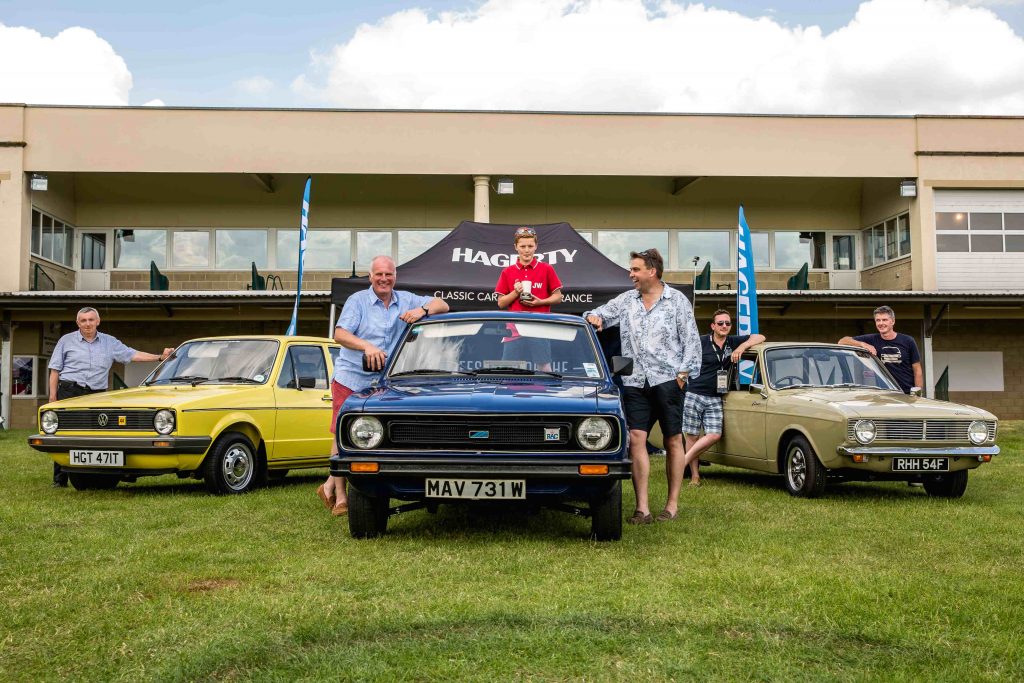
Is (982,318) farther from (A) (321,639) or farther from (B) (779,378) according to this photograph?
(A) (321,639)

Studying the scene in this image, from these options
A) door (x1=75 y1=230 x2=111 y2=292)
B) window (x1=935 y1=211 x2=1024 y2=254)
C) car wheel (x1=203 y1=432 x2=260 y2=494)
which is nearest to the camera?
car wheel (x1=203 y1=432 x2=260 y2=494)

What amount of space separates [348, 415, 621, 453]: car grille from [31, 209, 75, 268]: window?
20.8 metres

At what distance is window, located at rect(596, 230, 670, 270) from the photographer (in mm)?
24859

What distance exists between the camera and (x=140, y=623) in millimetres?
3891

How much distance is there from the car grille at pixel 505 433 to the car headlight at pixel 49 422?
179 inches

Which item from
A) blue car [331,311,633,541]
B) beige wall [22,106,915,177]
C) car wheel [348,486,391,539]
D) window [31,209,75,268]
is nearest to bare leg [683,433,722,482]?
blue car [331,311,633,541]

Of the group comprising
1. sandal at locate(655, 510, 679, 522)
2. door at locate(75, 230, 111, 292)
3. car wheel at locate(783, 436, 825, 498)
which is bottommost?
sandal at locate(655, 510, 679, 522)

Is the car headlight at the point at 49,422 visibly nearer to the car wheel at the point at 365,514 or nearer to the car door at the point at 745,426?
the car wheel at the point at 365,514

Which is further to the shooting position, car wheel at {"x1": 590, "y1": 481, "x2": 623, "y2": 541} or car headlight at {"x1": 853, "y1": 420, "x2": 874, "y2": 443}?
car headlight at {"x1": 853, "y1": 420, "x2": 874, "y2": 443}

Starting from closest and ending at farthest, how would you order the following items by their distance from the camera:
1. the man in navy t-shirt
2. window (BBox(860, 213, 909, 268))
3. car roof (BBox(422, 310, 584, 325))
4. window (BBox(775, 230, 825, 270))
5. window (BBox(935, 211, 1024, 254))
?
car roof (BBox(422, 310, 584, 325)) → the man in navy t-shirt → window (BBox(935, 211, 1024, 254)) → window (BBox(860, 213, 909, 268)) → window (BBox(775, 230, 825, 270))

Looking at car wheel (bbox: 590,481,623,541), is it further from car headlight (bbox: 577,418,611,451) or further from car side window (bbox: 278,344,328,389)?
car side window (bbox: 278,344,328,389)

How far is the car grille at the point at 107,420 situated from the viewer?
8172mm

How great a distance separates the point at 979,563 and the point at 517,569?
2586mm

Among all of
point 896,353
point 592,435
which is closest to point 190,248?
point 896,353
